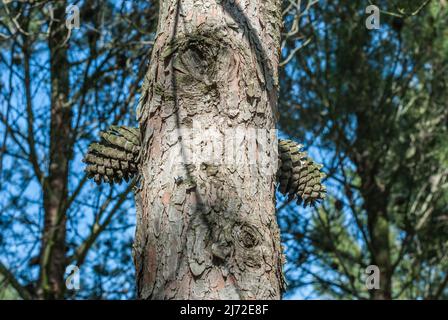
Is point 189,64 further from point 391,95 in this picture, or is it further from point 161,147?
point 391,95

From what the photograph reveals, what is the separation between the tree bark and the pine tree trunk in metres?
3.27

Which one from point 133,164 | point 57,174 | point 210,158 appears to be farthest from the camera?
point 57,174

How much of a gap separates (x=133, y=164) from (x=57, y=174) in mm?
3558

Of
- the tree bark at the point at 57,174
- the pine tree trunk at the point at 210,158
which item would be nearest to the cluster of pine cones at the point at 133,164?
the pine tree trunk at the point at 210,158

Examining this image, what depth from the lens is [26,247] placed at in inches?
211

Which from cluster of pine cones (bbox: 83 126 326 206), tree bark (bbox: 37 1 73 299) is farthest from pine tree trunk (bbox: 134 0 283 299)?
tree bark (bbox: 37 1 73 299)

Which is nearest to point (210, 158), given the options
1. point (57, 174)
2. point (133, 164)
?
point (133, 164)

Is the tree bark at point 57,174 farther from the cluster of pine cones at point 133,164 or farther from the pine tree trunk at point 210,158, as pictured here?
the pine tree trunk at point 210,158

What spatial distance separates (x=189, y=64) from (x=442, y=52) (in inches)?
196

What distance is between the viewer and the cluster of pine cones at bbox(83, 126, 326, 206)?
1.89 m

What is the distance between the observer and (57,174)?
17.5ft

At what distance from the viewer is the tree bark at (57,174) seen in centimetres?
500

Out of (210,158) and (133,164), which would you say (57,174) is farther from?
(210,158)

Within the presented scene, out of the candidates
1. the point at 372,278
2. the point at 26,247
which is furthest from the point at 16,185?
the point at 372,278
